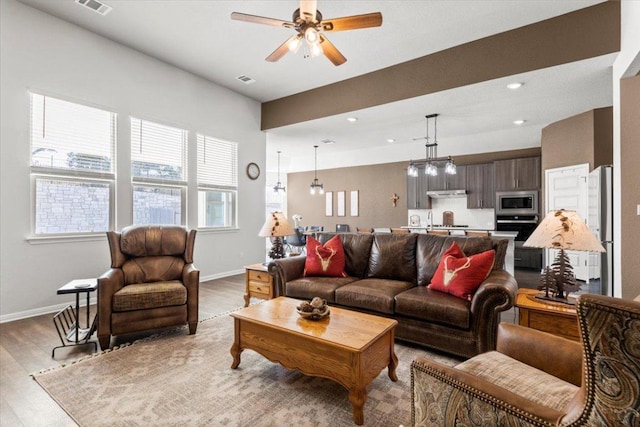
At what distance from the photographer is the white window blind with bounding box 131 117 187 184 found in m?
4.62

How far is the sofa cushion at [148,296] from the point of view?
9.27ft

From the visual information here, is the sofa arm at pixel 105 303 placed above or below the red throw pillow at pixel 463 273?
below

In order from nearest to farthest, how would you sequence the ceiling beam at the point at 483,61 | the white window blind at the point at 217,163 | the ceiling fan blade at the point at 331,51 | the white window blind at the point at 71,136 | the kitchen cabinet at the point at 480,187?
the ceiling fan blade at the point at 331,51 → the ceiling beam at the point at 483,61 → the white window blind at the point at 71,136 → the white window blind at the point at 217,163 → the kitchen cabinet at the point at 480,187

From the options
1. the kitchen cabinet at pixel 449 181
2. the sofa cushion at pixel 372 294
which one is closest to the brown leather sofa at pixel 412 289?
the sofa cushion at pixel 372 294

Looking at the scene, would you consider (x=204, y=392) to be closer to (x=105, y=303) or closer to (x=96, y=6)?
(x=105, y=303)

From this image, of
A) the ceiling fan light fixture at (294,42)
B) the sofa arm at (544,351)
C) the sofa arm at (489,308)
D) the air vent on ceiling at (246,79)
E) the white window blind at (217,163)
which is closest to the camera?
the sofa arm at (544,351)

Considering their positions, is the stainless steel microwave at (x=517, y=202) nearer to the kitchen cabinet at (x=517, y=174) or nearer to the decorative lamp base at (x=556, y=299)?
the kitchen cabinet at (x=517, y=174)

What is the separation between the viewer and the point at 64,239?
153 inches

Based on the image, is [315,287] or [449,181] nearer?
[315,287]

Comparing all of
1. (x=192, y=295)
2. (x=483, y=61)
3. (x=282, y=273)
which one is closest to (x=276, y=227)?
(x=282, y=273)

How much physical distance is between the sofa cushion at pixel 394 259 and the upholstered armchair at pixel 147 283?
77.2 inches

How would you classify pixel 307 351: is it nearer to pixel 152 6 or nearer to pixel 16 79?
pixel 152 6

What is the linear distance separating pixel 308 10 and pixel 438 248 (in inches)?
102

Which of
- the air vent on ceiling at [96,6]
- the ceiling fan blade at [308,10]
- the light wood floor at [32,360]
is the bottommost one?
the light wood floor at [32,360]
